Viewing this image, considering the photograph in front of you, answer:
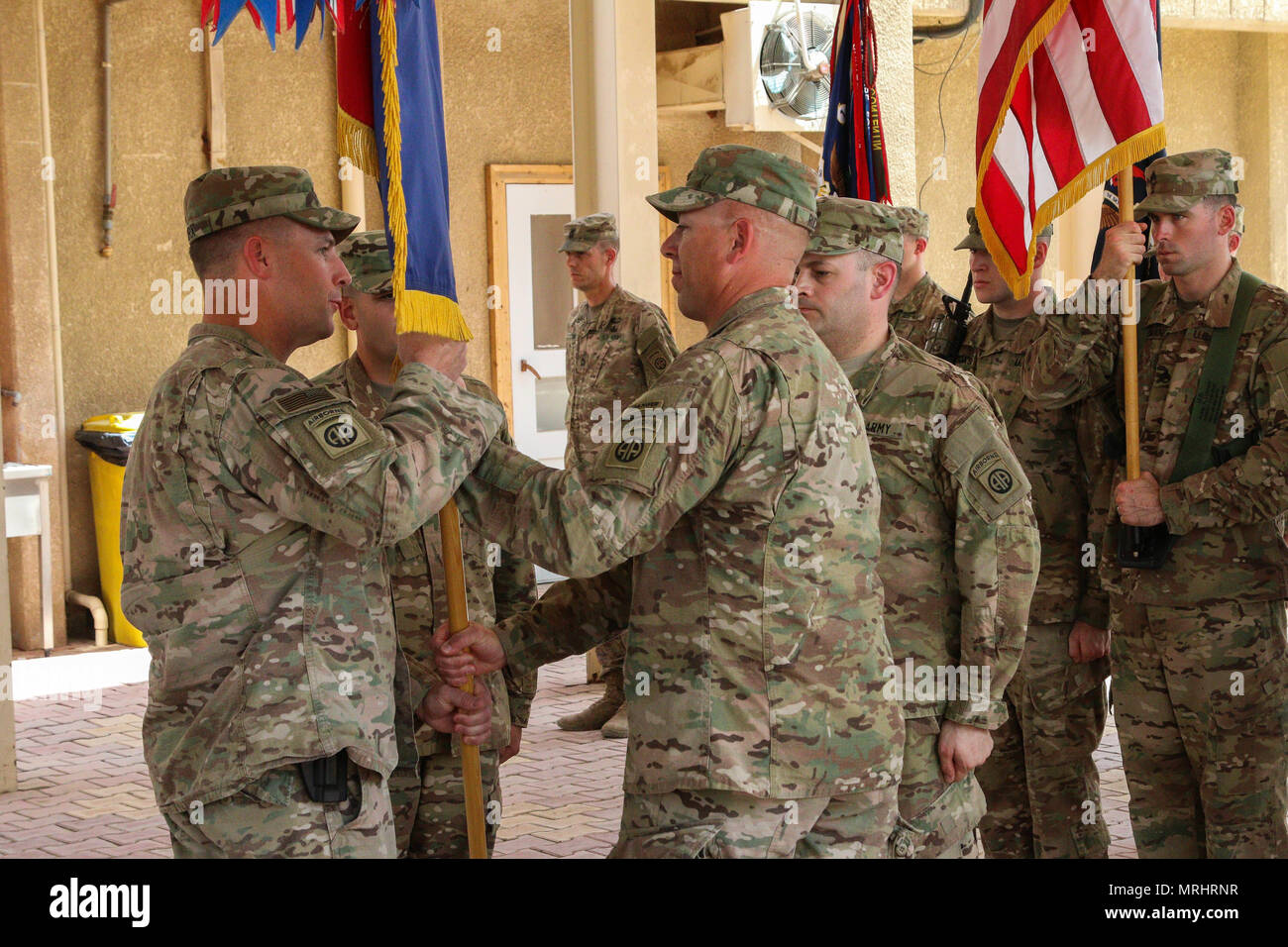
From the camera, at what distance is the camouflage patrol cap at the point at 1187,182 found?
4.67 metres

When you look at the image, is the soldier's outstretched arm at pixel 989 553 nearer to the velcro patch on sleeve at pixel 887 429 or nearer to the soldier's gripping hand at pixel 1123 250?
the velcro patch on sleeve at pixel 887 429

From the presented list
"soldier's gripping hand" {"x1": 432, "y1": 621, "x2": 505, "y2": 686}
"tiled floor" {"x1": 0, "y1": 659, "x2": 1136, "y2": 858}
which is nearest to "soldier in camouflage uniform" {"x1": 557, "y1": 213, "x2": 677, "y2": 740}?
"tiled floor" {"x1": 0, "y1": 659, "x2": 1136, "y2": 858}

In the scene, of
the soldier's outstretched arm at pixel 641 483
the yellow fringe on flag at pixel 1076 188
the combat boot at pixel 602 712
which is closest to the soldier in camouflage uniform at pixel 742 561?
the soldier's outstretched arm at pixel 641 483

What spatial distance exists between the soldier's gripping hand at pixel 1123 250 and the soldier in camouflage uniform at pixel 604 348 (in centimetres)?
265

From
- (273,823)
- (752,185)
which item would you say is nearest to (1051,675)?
(752,185)

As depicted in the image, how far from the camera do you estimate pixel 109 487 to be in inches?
355

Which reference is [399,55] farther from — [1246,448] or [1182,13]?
[1182,13]

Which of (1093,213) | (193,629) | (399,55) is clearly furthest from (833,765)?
(1093,213)

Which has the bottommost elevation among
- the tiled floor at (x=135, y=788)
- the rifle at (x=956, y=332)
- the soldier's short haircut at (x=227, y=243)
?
the tiled floor at (x=135, y=788)

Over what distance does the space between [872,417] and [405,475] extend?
1.55 m

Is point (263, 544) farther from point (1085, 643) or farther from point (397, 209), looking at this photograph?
point (1085, 643)

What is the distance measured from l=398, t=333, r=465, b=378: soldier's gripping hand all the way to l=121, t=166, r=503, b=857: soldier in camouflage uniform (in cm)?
10

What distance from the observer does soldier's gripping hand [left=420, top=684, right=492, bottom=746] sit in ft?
10.8

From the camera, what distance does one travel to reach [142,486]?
2.79 m
